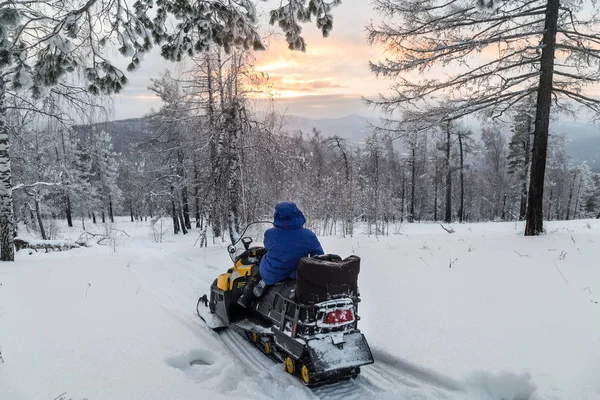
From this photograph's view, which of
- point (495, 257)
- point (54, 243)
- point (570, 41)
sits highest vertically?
point (570, 41)

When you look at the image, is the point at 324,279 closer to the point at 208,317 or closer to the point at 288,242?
the point at 288,242

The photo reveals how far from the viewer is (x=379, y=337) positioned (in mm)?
5027

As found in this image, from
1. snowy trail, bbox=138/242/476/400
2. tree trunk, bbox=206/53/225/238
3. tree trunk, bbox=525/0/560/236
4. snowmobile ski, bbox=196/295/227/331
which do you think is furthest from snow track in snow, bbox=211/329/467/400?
tree trunk, bbox=206/53/225/238

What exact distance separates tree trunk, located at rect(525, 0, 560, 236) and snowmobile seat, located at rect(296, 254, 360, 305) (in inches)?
302

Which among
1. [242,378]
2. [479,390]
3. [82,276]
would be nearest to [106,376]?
[242,378]

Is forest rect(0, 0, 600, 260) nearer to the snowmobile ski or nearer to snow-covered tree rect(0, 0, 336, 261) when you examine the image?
snow-covered tree rect(0, 0, 336, 261)

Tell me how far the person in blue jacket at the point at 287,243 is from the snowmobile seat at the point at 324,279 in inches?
20.2

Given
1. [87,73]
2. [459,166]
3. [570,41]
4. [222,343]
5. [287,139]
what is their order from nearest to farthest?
1. [87,73]
2. [222,343]
3. [570,41]
4. [287,139]
5. [459,166]

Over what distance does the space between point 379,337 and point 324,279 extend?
1.57 m

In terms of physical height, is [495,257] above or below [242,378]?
above

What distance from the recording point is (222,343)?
206 inches

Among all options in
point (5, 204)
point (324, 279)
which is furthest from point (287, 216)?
point (5, 204)

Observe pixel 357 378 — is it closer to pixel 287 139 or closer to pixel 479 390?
pixel 479 390

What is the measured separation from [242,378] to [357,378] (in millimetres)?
1269
